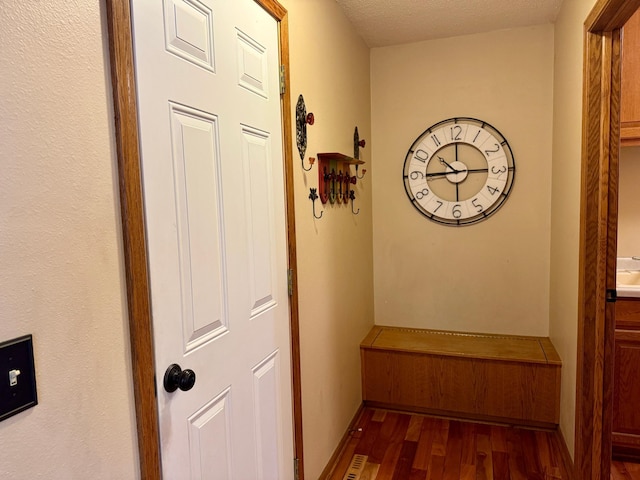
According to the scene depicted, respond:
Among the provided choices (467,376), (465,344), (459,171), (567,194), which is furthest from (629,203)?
(467,376)

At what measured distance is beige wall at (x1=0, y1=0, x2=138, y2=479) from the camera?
28.0 inches

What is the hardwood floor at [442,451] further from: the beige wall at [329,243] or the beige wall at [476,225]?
the beige wall at [476,225]

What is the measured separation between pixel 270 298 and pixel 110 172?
84cm

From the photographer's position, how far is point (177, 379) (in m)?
1.08

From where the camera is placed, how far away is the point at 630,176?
2734 millimetres

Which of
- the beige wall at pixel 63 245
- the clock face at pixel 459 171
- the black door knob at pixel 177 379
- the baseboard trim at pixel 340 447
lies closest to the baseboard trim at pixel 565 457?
the baseboard trim at pixel 340 447

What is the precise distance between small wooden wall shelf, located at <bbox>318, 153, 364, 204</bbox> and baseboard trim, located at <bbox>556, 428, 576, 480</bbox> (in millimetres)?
1771

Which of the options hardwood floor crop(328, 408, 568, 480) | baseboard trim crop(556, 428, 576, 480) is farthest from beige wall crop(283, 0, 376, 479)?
baseboard trim crop(556, 428, 576, 480)

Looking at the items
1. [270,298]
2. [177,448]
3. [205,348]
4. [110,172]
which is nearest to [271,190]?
[270,298]

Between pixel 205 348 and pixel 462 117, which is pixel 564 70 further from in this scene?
pixel 205 348

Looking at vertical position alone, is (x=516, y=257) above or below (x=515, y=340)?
above

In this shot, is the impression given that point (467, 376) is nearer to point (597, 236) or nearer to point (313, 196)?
point (597, 236)

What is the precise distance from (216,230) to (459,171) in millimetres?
2162

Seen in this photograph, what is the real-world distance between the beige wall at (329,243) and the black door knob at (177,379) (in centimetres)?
84
